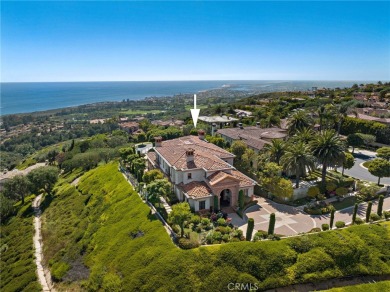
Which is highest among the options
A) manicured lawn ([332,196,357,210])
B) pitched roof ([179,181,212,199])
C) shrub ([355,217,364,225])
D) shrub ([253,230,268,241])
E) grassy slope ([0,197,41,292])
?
pitched roof ([179,181,212,199])

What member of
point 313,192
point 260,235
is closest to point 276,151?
point 313,192

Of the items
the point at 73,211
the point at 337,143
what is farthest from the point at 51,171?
the point at 337,143

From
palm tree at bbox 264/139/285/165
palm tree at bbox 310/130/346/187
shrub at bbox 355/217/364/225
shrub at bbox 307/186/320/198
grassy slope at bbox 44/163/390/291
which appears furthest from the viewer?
palm tree at bbox 264/139/285/165

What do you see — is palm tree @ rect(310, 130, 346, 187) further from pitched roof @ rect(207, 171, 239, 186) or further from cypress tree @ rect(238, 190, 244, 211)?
pitched roof @ rect(207, 171, 239, 186)

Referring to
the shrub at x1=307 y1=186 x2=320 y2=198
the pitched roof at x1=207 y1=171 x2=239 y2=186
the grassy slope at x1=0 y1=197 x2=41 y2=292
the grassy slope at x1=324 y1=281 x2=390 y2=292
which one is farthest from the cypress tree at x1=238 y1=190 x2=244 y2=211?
the grassy slope at x1=0 y1=197 x2=41 y2=292

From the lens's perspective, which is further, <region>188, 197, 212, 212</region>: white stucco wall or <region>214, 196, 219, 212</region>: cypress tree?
<region>214, 196, 219, 212</region>: cypress tree

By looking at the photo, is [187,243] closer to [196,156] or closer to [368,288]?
[196,156]
